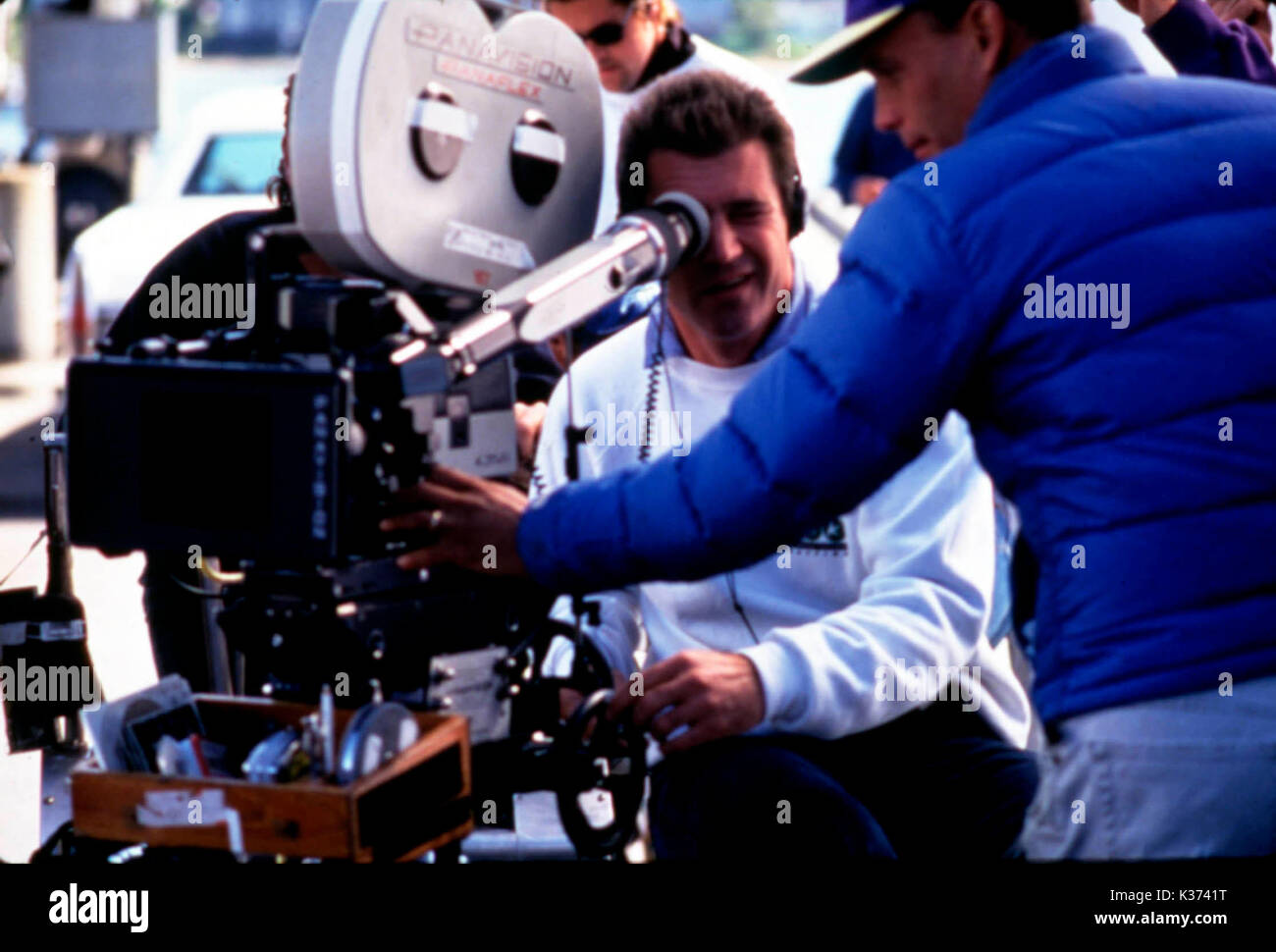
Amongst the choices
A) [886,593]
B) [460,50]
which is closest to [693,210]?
[460,50]

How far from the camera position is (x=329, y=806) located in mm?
1876

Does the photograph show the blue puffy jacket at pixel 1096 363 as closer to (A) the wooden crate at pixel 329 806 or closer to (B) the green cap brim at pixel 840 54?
(B) the green cap brim at pixel 840 54

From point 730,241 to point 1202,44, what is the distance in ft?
3.06

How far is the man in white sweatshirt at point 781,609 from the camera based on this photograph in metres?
2.50

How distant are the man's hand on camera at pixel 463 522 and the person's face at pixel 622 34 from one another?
2007mm

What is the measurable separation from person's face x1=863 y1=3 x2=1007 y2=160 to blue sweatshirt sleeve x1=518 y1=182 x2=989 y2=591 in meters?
0.17

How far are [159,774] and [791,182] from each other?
133 cm

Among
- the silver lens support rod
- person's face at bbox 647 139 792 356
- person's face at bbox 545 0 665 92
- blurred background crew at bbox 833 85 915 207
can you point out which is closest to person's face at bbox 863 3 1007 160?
the silver lens support rod

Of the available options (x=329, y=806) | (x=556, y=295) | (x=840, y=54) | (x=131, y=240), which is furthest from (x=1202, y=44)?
(x=131, y=240)
